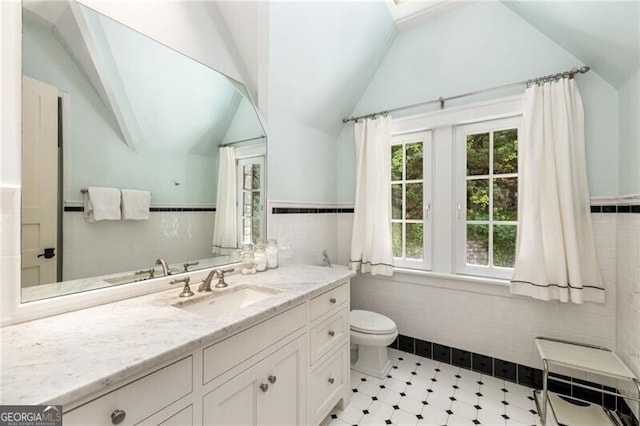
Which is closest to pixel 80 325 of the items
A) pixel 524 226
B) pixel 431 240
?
pixel 431 240

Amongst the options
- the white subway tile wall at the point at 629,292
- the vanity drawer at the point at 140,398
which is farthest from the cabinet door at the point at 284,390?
the white subway tile wall at the point at 629,292

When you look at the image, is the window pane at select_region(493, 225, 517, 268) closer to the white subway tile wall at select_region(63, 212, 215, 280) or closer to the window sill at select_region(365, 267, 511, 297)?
the window sill at select_region(365, 267, 511, 297)

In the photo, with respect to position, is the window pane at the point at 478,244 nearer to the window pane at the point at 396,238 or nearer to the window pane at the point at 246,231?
the window pane at the point at 396,238

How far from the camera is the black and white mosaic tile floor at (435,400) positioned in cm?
172

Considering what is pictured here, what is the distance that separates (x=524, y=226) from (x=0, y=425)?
8.30 feet

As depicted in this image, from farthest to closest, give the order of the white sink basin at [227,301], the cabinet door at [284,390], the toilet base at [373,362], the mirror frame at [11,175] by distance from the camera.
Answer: the toilet base at [373,362] < the white sink basin at [227,301] < the cabinet door at [284,390] < the mirror frame at [11,175]

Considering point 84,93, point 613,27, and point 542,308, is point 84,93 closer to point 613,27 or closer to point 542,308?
point 613,27

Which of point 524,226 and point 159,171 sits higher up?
point 159,171

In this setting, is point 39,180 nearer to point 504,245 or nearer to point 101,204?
point 101,204

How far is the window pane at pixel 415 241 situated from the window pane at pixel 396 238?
0.08 meters

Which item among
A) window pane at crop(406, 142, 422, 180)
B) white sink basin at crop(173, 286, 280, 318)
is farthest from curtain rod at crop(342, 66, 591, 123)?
white sink basin at crop(173, 286, 280, 318)

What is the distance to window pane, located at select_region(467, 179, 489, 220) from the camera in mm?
2221

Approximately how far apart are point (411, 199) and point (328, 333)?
1.46 meters

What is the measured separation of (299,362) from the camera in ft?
4.55
